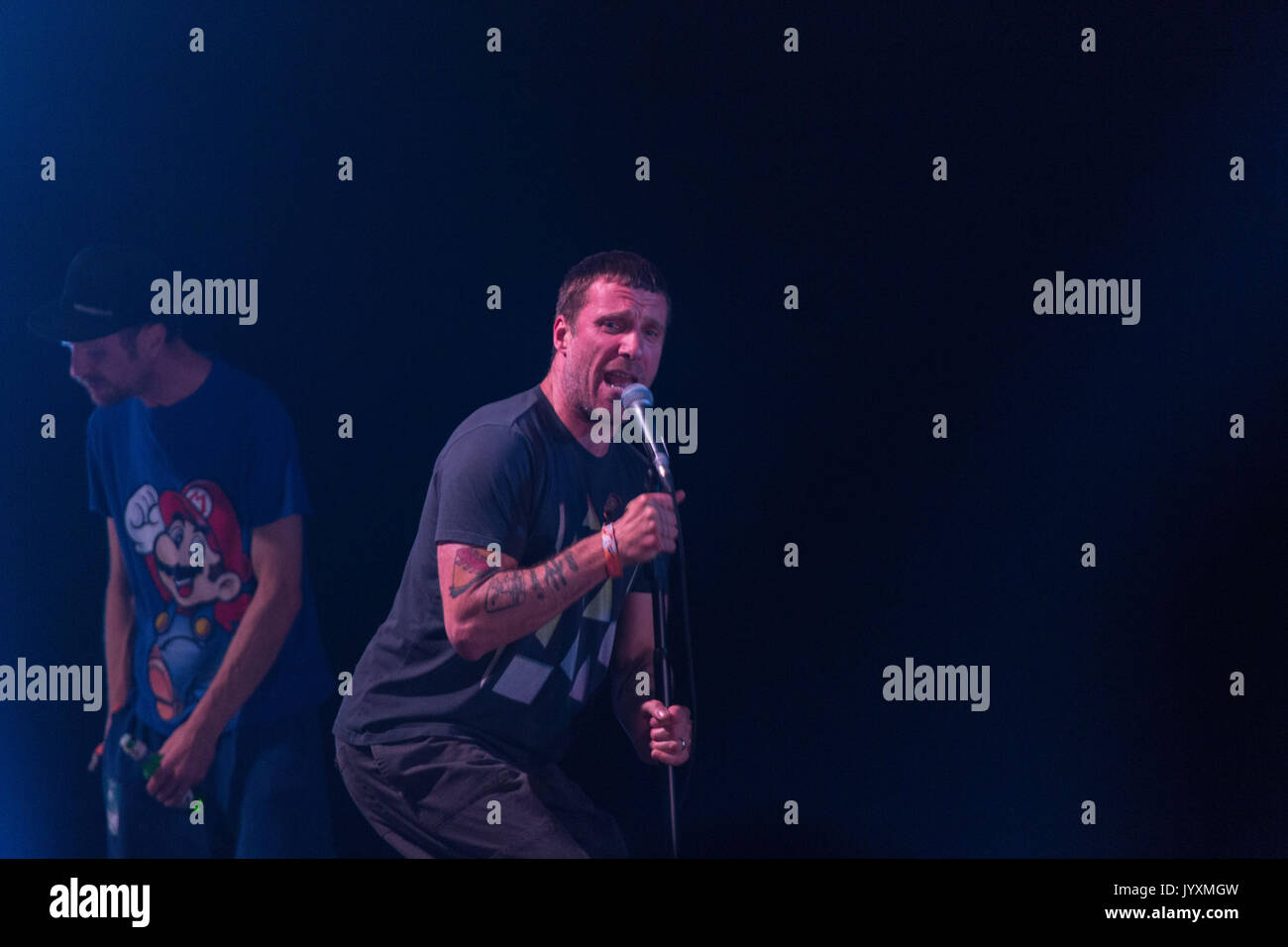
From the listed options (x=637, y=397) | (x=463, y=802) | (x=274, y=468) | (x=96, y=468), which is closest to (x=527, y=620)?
(x=463, y=802)

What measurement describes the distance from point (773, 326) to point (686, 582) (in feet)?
2.18

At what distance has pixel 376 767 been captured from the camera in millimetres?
2691

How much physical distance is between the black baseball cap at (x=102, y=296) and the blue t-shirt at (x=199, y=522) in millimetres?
198

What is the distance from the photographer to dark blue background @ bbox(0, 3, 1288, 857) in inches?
110

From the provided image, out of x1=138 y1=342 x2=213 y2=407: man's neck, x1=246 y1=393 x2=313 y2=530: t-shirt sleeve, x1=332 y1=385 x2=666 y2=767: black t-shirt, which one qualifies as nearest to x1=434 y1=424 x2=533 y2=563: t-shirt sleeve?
x1=332 y1=385 x2=666 y2=767: black t-shirt

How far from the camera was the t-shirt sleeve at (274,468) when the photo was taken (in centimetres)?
276

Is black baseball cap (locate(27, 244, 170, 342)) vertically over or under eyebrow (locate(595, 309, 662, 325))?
over

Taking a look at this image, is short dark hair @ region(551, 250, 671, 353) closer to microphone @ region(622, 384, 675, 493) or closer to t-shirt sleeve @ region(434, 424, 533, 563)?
microphone @ region(622, 384, 675, 493)

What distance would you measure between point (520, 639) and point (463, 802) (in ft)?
1.31

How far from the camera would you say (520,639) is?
2670 mm

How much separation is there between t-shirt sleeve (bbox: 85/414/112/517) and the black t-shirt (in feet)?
2.46

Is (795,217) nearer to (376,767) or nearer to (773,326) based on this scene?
(773,326)

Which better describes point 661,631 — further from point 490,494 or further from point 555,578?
point 490,494
